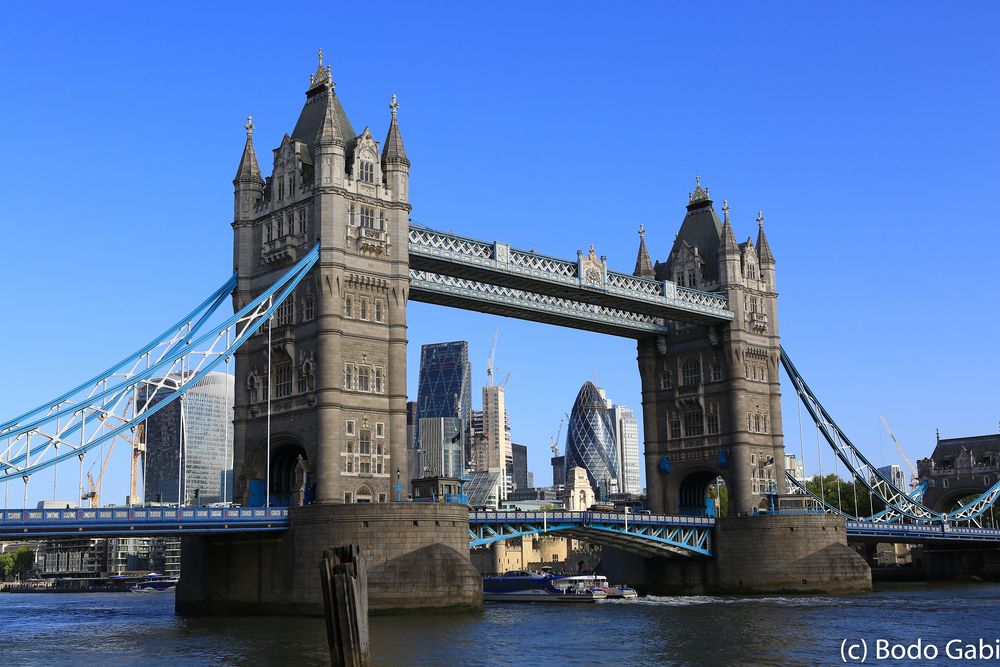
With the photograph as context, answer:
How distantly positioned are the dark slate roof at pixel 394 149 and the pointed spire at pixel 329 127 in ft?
10.2

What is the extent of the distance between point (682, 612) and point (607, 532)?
48.5 ft

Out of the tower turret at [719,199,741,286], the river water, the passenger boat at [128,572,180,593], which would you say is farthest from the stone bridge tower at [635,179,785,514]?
the passenger boat at [128,572,180,593]

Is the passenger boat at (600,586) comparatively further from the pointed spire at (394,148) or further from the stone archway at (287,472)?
the pointed spire at (394,148)

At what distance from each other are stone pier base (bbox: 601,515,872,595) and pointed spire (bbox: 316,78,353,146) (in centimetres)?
4140

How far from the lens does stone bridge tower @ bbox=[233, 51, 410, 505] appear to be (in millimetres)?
71625

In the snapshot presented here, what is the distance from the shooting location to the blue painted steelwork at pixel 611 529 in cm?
7762

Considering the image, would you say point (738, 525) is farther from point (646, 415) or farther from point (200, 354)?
point (200, 354)

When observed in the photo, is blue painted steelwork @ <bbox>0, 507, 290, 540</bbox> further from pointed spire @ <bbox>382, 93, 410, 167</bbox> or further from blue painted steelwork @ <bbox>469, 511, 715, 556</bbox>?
pointed spire @ <bbox>382, 93, 410, 167</bbox>

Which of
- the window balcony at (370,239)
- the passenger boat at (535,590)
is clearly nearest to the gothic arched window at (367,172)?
the window balcony at (370,239)

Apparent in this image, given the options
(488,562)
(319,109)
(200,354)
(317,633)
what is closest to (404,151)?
(319,109)

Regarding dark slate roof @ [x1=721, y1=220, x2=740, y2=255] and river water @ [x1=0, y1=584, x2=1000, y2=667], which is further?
dark slate roof @ [x1=721, y1=220, x2=740, y2=255]

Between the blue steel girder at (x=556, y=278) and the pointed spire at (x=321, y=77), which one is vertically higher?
the pointed spire at (x=321, y=77)

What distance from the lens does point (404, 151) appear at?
77188mm

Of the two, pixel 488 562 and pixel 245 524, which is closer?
pixel 245 524
